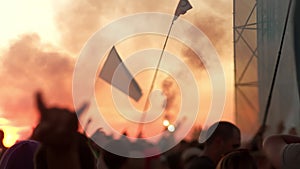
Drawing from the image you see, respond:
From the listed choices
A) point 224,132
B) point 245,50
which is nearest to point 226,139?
point 224,132

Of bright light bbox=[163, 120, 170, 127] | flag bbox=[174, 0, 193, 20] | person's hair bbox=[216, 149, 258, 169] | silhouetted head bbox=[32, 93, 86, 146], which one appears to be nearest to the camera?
silhouetted head bbox=[32, 93, 86, 146]

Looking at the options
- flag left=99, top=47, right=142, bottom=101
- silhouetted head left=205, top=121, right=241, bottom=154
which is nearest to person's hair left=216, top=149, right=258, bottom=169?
silhouetted head left=205, top=121, right=241, bottom=154

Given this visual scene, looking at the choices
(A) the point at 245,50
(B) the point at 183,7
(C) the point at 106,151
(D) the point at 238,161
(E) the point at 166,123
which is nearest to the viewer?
(D) the point at 238,161

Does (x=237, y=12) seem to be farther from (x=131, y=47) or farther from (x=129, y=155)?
(x=129, y=155)

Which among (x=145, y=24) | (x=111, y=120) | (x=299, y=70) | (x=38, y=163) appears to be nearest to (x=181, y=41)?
(x=145, y=24)

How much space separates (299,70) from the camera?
4.62m

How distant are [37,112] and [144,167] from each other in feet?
2.29

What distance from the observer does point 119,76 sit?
4945 millimetres

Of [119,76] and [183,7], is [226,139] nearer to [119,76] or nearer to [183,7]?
[119,76]

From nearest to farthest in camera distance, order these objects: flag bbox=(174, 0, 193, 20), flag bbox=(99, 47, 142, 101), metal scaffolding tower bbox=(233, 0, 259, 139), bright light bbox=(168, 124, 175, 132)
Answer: bright light bbox=(168, 124, 175, 132) → flag bbox=(99, 47, 142, 101) → flag bbox=(174, 0, 193, 20) → metal scaffolding tower bbox=(233, 0, 259, 139)

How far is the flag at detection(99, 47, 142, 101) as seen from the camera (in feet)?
15.6

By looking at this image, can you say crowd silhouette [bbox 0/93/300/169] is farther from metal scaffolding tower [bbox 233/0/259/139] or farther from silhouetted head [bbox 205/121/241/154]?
metal scaffolding tower [bbox 233/0/259/139]

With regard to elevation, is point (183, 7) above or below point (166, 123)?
above

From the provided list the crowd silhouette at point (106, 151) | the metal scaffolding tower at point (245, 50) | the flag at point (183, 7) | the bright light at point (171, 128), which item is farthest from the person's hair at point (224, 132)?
the metal scaffolding tower at point (245, 50)
